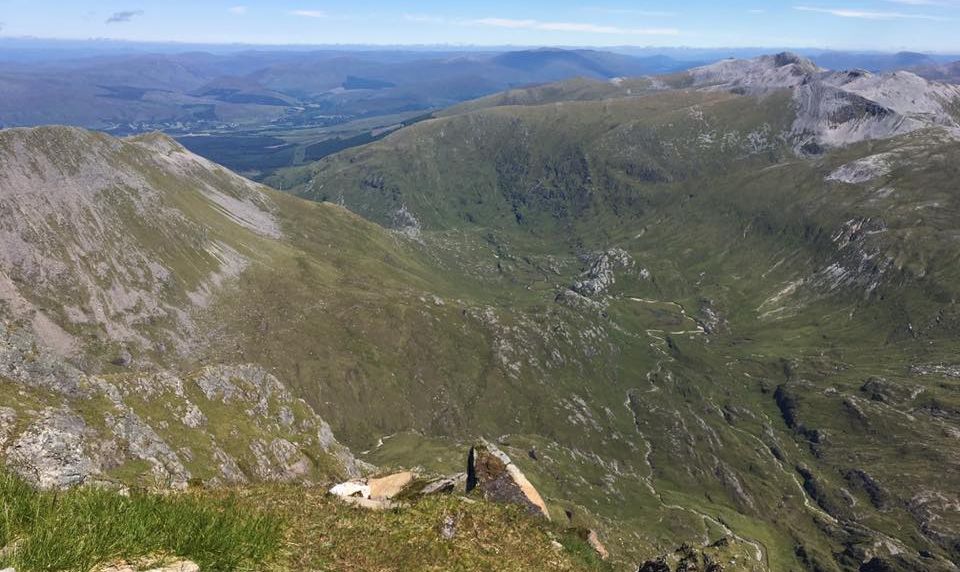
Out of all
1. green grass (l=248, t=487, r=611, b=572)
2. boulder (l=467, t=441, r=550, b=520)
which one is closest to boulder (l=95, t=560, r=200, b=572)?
green grass (l=248, t=487, r=611, b=572)

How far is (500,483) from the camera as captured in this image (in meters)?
35.5

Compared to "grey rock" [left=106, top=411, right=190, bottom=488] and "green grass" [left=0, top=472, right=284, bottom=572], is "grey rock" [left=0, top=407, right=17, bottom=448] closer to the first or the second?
"grey rock" [left=106, top=411, right=190, bottom=488]

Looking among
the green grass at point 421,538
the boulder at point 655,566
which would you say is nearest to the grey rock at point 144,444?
the boulder at point 655,566

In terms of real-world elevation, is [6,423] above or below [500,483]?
below

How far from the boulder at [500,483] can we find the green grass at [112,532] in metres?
21.2

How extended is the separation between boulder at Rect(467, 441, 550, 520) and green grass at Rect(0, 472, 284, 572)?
21.2m

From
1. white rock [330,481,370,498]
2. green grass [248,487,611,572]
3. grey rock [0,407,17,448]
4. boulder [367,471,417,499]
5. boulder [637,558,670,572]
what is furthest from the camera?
grey rock [0,407,17,448]

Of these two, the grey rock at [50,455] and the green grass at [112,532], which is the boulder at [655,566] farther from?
the grey rock at [50,455]

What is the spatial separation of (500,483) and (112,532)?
26.6 meters

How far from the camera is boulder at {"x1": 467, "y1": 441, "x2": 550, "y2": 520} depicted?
3453 centimetres

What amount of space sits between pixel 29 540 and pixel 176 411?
386ft

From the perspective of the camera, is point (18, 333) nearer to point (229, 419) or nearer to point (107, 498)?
point (229, 419)

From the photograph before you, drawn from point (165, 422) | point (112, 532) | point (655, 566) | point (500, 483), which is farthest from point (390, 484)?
point (165, 422)

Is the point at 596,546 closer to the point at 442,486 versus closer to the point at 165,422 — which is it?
the point at 442,486
